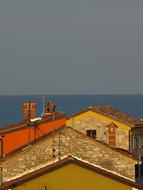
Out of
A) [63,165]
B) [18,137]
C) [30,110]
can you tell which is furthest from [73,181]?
[30,110]

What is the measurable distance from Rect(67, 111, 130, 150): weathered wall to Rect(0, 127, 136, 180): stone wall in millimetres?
13743

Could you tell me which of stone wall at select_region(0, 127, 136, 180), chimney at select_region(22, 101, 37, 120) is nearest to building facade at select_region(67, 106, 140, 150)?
chimney at select_region(22, 101, 37, 120)

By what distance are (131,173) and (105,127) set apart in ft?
49.3

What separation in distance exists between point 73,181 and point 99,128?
57.0 ft

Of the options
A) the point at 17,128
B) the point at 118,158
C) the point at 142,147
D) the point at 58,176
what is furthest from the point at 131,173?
the point at 142,147

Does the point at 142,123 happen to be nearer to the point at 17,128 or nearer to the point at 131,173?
the point at 17,128

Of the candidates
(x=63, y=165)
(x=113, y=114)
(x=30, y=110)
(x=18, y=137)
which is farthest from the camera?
(x=30, y=110)

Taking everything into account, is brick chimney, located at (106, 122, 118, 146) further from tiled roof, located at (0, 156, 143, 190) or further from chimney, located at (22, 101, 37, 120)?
tiled roof, located at (0, 156, 143, 190)

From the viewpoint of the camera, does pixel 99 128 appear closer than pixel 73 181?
No

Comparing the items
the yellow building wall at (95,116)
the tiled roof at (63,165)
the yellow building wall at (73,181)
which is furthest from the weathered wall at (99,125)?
the yellow building wall at (73,181)

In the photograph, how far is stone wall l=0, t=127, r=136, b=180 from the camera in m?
31.3

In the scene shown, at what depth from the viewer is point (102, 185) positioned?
29438mm

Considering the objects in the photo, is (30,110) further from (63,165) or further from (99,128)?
(63,165)

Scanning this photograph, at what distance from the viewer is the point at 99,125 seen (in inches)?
1832
